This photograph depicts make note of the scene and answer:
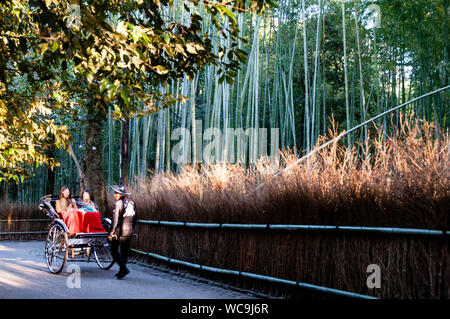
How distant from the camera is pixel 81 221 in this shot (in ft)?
28.3

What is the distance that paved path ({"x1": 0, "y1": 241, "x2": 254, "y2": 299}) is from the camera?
6.14 metres

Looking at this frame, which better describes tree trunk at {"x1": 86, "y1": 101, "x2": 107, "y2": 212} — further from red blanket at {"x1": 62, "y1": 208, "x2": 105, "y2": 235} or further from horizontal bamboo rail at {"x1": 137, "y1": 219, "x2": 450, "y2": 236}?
horizontal bamboo rail at {"x1": 137, "y1": 219, "x2": 450, "y2": 236}

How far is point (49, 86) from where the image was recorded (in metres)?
8.36

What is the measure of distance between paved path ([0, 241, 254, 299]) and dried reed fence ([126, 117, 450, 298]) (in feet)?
1.47

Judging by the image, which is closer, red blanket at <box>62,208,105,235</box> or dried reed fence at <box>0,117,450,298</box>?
dried reed fence at <box>0,117,450,298</box>

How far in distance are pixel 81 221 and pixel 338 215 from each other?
4.76 metres

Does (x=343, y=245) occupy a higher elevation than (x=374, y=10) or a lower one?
lower

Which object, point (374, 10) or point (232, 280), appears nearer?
point (232, 280)

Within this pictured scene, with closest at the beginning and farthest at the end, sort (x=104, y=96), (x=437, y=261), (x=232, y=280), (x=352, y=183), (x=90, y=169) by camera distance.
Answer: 1. (x=437, y=261)
2. (x=352, y=183)
3. (x=104, y=96)
4. (x=232, y=280)
5. (x=90, y=169)

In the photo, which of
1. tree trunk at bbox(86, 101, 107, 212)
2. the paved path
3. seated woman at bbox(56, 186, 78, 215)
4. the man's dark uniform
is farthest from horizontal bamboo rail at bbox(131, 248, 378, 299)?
tree trunk at bbox(86, 101, 107, 212)
